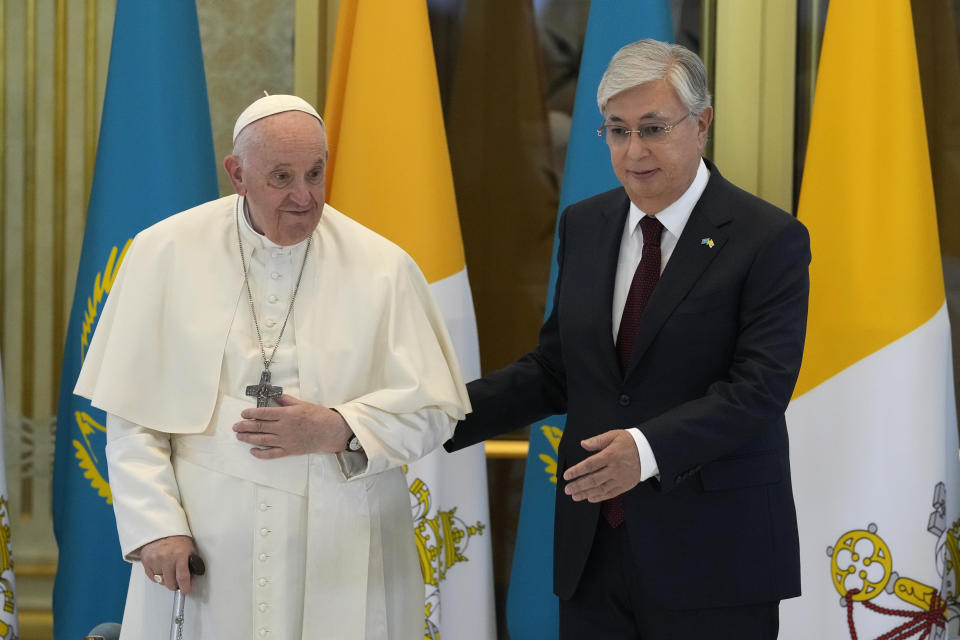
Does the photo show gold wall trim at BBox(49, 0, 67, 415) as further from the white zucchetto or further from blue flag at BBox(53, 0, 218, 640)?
the white zucchetto

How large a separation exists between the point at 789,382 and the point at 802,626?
1194 millimetres

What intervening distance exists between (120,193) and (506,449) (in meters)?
1.50

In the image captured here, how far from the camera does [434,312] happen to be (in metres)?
2.28

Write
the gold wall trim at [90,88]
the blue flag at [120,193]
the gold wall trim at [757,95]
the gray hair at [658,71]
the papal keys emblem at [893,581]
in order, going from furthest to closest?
the gold wall trim at [90,88] → the gold wall trim at [757,95] → the blue flag at [120,193] → the papal keys emblem at [893,581] → the gray hair at [658,71]

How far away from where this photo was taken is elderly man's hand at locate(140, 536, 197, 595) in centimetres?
192

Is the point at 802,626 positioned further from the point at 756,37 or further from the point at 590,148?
the point at 756,37

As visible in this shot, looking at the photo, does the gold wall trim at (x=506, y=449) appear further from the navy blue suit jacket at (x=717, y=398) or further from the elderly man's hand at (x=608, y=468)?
the elderly man's hand at (x=608, y=468)

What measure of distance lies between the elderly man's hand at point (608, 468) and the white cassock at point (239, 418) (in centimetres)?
34

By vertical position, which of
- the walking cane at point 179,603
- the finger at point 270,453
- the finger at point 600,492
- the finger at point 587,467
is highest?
the finger at point 270,453

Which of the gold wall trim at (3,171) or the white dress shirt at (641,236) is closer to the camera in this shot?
the white dress shirt at (641,236)

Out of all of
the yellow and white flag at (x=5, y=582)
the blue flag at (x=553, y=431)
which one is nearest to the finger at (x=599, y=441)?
the blue flag at (x=553, y=431)

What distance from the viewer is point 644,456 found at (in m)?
1.94

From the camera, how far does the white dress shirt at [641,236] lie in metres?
2.14

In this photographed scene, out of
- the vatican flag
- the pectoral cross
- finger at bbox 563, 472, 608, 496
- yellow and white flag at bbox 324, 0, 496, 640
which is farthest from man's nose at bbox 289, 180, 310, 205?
the vatican flag
